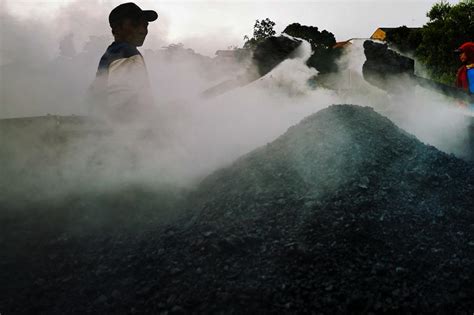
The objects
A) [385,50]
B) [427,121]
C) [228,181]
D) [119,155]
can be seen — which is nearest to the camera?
[228,181]

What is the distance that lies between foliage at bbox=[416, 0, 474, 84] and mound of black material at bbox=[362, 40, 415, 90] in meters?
11.0

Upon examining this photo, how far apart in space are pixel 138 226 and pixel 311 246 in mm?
1566

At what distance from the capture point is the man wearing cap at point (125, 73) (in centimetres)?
413

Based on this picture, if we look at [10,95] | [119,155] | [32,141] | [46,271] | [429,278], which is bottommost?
[429,278]

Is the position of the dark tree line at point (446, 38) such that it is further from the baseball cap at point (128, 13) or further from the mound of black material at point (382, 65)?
the baseball cap at point (128, 13)

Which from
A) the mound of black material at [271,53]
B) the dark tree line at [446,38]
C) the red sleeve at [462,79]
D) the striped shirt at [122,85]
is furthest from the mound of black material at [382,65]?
the dark tree line at [446,38]

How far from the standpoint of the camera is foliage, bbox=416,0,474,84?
18.1 meters

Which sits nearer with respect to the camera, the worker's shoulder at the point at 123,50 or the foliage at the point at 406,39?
the worker's shoulder at the point at 123,50

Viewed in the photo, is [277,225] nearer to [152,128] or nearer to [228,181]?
[228,181]

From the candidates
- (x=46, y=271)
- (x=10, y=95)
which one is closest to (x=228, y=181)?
(x=46, y=271)

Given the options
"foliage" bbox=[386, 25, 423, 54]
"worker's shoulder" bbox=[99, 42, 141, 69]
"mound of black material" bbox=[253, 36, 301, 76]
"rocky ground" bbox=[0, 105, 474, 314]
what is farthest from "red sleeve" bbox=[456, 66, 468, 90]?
"foliage" bbox=[386, 25, 423, 54]

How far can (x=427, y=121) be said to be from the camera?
22.1 ft

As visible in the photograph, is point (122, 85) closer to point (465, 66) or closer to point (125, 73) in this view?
point (125, 73)

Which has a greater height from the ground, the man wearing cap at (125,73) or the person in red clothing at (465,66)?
the man wearing cap at (125,73)
